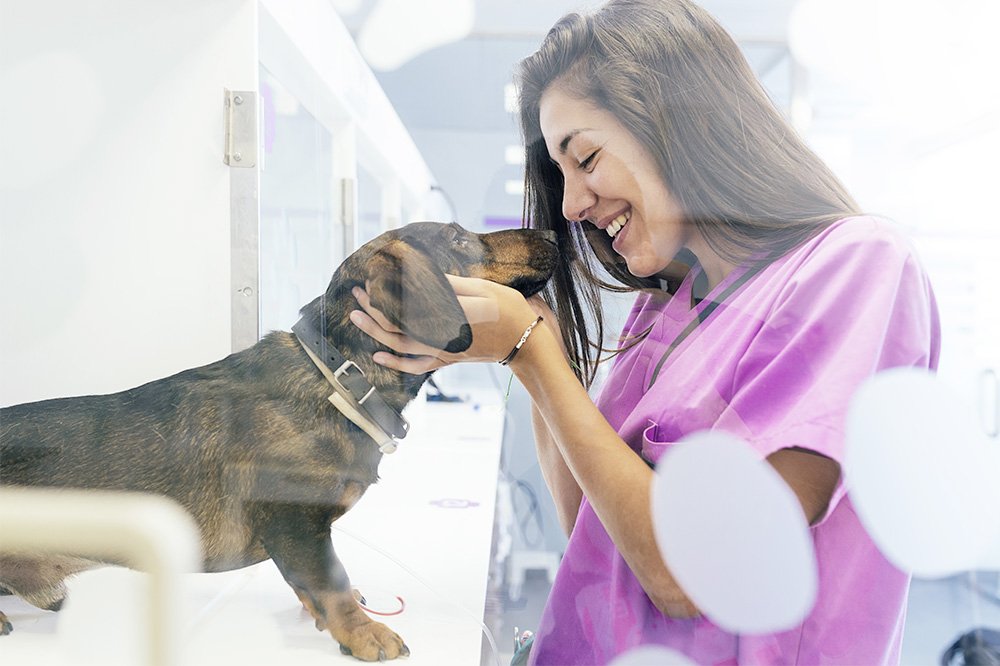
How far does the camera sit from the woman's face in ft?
1.36

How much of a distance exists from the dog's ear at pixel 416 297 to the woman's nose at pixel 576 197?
100 mm

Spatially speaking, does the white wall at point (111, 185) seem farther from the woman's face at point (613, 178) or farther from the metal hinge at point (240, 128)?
the woman's face at point (613, 178)

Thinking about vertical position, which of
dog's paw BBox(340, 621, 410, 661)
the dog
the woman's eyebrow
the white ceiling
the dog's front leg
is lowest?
dog's paw BBox(340, 621, 410, 661)

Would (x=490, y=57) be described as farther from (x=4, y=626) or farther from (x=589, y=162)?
(x=4, y=626)

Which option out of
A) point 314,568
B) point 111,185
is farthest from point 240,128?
point 314,568

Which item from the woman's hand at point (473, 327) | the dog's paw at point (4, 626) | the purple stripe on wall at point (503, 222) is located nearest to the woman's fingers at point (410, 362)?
the woman's hand at point (473, 327)

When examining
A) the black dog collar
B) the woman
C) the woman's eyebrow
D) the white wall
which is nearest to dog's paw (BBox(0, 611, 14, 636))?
the white wall

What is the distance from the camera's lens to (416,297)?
49 centimetres

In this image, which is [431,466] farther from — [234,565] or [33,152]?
[33,152]

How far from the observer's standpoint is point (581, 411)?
1.42 feet

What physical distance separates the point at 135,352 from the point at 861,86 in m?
0.50

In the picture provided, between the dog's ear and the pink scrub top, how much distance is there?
0.12 meters

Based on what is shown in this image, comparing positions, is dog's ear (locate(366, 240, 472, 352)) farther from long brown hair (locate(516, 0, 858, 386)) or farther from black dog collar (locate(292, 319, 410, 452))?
long brown hair (locate(516, 0, 858, 386))

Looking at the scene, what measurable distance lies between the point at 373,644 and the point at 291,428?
0.51ft
